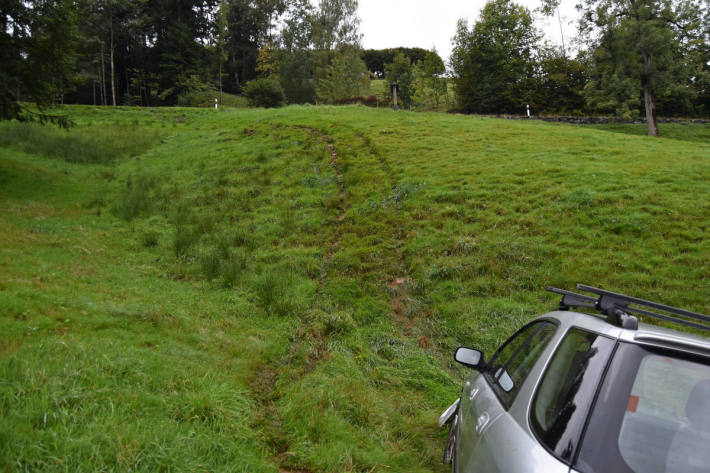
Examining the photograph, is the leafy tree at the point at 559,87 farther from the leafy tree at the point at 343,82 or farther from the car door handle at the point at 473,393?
the car door handle at the point at 473,393

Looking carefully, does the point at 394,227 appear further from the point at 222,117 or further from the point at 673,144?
the point at 222,117

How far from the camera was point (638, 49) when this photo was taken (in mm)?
26656

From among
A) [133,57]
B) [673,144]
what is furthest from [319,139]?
[133,57]

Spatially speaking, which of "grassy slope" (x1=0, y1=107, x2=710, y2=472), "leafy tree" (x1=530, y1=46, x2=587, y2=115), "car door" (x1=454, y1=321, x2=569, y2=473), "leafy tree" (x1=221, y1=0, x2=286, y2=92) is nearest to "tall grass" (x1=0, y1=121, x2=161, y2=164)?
"grassy slope" (x1=0, y1=107, x2=710, y2=472)

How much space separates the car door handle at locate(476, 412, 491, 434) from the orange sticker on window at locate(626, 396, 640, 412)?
36.6 inches

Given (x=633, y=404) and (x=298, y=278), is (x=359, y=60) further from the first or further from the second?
(x=633, y=404)

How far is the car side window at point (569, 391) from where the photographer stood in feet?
5.85

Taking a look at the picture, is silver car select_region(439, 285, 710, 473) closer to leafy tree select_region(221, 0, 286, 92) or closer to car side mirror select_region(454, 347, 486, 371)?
car side mirror select_region(454, 347, 486, 371)

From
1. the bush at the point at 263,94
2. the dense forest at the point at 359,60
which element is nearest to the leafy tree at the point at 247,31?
the dense forest at the point at 359,60

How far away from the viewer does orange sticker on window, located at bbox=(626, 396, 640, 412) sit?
1.76 metres

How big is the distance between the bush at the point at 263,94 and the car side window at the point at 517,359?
38582mm

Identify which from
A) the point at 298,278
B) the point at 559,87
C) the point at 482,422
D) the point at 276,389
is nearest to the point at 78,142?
the point at 298,278

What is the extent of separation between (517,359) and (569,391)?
40.4 inches

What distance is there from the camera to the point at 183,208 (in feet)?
41.9
